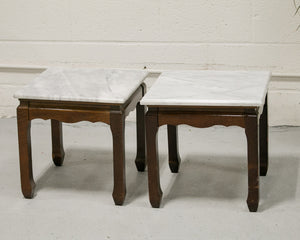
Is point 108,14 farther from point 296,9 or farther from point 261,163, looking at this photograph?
point 261,163

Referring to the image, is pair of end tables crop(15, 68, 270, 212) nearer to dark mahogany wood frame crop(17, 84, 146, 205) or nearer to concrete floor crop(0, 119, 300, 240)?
dark mahogany wood frame crop(17, 84, 146, 205)

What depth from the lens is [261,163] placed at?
3230 mm

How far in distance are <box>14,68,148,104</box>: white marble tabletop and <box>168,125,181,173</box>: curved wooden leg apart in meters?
0.30

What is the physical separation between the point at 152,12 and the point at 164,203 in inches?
50.2

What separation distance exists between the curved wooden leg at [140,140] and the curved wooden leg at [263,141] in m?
0.53

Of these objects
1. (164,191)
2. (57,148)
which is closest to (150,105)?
(164,191)

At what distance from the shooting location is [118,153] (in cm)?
288

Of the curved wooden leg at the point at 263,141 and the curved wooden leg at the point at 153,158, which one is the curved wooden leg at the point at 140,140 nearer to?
the curved wooden leg at the point at 153,158

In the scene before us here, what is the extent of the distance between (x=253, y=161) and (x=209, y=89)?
0.35m

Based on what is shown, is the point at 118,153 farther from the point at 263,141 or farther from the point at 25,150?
the point at 263,141

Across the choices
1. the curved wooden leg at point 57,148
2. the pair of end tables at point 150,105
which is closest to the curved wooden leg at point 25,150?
the pair of end tables at point 150,105

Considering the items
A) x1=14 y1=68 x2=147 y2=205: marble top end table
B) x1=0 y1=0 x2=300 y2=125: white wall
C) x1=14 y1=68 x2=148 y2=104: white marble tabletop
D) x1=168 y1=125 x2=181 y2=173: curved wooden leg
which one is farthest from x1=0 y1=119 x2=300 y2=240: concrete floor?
x1=14 y1=68 x2=148 y2=104: white marble tabletop

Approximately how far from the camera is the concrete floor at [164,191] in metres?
2.75

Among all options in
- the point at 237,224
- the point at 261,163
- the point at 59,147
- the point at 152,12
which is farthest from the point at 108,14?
the point at 237,224
